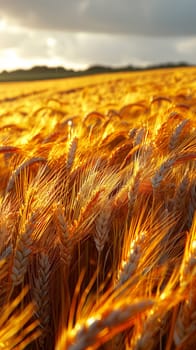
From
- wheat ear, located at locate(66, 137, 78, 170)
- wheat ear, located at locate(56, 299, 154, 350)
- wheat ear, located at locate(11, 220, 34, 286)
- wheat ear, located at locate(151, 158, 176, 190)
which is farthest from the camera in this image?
wheat ear, located at locate(66, 137, 78, 170)

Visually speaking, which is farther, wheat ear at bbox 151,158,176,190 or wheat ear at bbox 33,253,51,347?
wheat ear at bbox 151,158,176,190

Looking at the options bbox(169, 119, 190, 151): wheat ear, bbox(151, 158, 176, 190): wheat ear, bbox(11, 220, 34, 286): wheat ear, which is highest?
bbox(169, 119, 190, 151): wheat ear

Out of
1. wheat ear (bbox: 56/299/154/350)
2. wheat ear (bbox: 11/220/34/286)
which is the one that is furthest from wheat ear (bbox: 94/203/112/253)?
wheat ear (bbox: 56/299/154/350)

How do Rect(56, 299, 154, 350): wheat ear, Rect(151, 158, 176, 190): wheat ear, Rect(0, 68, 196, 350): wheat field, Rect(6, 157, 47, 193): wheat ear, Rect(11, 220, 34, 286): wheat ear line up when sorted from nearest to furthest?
Rect(56, 299, 154, 350): wheat ear
Rect(0, 68, 196, 350): wheat field
Rect(11, 220, 34, 286): wheat ear
Rect(151, 158, 176, 190): wheat ear
Rect(6, 157, 47, 193): wheat ear

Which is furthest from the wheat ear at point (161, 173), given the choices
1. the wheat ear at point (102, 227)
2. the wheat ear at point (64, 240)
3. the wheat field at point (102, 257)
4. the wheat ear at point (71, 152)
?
the wheat ear at point (71, 152)

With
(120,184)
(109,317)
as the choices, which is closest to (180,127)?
(120,184)

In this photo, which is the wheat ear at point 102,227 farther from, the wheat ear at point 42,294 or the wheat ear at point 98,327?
the wheat ear at point 98,327

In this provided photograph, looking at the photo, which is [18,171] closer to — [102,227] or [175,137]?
[102,227]

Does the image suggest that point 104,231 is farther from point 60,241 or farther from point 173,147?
point 173,147

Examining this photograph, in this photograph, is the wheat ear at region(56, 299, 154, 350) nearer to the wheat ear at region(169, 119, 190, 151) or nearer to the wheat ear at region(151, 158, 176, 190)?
the wheat ear at region(151, 158, 176, 190)

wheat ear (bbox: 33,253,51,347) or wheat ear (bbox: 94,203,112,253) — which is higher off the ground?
wheat ear (bbox: 94,203,112,253)

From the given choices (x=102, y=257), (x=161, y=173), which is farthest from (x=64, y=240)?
(x=161, y=173)

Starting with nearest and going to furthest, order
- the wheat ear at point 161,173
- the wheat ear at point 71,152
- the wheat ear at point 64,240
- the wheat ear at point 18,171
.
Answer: the wheat ear at point 64,240 < the wheat ear at point 161,173 < the wheat ear at point 18,171 < the wheat ear at point 71,152
